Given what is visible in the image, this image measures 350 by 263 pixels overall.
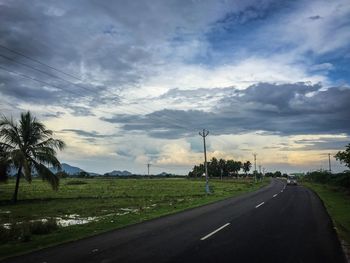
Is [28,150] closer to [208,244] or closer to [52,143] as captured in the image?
[52,143]

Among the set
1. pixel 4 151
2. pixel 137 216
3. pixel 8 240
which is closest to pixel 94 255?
pixel 8 240

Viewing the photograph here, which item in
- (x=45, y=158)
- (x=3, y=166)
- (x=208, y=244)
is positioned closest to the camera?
(x=208, y=244)

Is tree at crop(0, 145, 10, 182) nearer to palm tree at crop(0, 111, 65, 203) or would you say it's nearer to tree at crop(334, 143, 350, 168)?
palm tree at crop(0, 111, 65, 203)

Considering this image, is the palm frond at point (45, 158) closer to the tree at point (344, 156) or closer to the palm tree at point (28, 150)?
the palm tree at point (28, 150)

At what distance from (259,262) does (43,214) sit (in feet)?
61.5

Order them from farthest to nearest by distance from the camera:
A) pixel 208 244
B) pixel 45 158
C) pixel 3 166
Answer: pixel 45 158
pixel 3 166
pixel 208 244

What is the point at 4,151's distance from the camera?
3338 centimetres

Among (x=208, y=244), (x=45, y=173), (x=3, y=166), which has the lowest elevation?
(x=208, y=244)

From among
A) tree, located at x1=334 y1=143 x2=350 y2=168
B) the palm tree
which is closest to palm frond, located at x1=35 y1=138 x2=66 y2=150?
the palm tree

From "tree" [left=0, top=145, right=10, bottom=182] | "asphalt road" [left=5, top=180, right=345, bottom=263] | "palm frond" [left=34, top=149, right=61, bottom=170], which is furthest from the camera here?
"palm frond" [left=34, top=149, right=61, bottom=170]

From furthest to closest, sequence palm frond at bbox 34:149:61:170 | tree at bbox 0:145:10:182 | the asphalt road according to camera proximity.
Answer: palm frond at bbox 34:149:61:170
tree at bbox 0:145:10:182
the asphalt road

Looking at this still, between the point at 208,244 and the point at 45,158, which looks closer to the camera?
the point at 208,244

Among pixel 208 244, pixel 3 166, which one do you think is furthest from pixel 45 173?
pixel 208 244

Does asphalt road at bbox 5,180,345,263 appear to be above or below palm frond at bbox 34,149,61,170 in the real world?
below
